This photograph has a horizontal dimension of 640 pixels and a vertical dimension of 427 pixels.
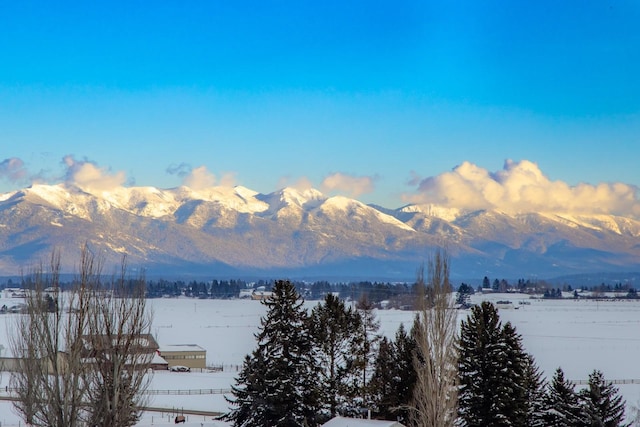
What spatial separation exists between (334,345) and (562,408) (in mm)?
10613

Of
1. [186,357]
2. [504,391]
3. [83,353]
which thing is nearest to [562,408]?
[504,391]

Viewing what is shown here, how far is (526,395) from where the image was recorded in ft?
109

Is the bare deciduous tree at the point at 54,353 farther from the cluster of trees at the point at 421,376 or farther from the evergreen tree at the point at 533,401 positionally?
the evergreen tree at the point at 533,401

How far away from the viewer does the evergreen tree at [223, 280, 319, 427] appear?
3600 centimetres

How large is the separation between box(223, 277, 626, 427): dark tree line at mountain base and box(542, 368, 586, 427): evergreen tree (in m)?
0.04

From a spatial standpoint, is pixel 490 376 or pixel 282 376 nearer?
pixel 490 376

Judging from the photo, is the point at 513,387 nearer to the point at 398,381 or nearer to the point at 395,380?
the point at 398,381

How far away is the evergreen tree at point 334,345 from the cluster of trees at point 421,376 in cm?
5

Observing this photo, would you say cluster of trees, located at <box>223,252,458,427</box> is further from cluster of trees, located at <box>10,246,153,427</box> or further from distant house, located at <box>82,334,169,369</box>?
cluster of trees, located at <box>10,246,153,427</box>

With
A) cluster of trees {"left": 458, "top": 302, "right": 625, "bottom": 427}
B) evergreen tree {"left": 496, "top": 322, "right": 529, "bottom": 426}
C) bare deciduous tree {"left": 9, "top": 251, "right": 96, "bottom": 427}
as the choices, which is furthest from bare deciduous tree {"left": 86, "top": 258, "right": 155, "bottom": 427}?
evergreen tree {"left": 496, "top": 322, "right": 529, "bottom": 426}

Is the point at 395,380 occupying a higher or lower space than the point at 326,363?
lower

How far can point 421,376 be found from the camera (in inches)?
1262

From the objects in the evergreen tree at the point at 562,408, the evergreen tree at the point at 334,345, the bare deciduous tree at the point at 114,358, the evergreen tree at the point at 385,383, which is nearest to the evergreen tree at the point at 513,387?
the evergreen tree at the point at 562,408

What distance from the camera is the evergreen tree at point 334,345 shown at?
37344mm
